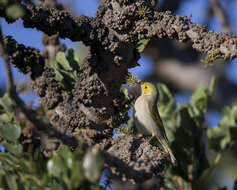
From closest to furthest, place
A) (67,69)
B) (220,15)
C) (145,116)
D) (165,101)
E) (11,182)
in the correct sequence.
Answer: (11,182), (67,69), (165,101), (220,15), (145,116)

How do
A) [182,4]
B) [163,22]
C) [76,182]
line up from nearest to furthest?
[76,182] → [163,22] → [182,4]

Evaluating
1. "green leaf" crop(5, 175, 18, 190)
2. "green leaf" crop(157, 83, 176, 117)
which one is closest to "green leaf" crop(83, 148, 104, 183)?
"green leaf" crop(5, 175, 18, 190)

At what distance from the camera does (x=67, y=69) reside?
2.85 meters

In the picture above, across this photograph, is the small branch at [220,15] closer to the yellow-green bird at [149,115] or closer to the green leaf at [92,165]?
the yellow-green bird at [149,115]

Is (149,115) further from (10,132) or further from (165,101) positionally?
(10,132)

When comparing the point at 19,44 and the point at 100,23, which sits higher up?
the point at 100,23

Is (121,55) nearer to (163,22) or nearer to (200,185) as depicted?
(163,22)

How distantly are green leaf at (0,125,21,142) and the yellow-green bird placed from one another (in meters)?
2.05

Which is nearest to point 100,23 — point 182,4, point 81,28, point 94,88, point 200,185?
point 81,28

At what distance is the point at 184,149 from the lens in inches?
76.6

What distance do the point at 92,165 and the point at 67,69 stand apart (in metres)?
1.50

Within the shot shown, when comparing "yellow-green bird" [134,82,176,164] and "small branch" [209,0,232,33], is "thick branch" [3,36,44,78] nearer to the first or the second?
"yellow-green bird" [134,82,176,164]

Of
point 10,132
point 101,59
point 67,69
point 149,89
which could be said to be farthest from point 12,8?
point 149,89

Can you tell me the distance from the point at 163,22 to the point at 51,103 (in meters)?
0.93
